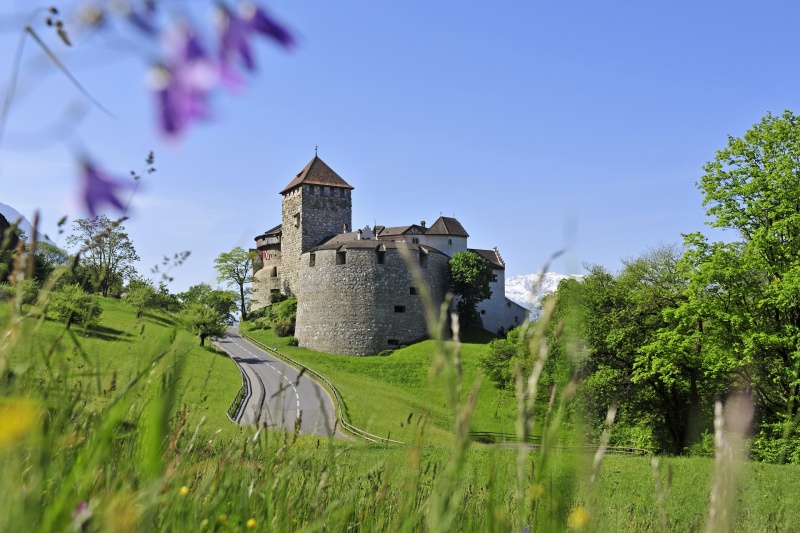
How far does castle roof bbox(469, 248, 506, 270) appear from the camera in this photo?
203ft

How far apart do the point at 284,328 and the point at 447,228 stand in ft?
58.8

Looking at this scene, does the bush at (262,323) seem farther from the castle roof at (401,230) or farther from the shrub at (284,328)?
the castle roof at (401,230)

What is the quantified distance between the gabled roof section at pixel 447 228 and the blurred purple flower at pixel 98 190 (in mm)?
59430

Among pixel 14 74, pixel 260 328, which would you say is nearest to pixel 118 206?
pixel 14 74

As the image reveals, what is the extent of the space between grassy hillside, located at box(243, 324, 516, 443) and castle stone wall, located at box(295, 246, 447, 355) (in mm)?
1630

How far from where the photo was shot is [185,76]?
3.15 feet

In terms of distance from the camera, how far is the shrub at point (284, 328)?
53281mm

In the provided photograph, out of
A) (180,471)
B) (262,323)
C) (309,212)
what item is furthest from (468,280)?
(180,471)

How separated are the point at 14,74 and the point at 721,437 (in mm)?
1391

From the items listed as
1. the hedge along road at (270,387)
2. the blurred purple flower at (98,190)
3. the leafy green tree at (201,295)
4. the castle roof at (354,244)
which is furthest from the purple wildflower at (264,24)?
the castle roof at (354,244)

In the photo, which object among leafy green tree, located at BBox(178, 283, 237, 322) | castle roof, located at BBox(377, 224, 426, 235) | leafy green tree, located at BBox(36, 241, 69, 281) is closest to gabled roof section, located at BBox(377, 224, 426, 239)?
castle roof, located at BBox(377, 224, 426, 235)

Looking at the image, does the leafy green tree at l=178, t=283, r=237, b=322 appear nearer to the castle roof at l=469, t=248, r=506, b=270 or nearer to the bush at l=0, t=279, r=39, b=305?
the bush at l=0, t=279, r=39, b=305

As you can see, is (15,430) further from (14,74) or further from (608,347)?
(608,347)

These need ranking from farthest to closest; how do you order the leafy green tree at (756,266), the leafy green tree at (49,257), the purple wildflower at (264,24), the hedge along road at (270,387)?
1. the hedge along road at (270,387)
2. the leafy green tree at (756,266)
3. the leafy green tree at (49,257)
4. the purple wildflower at (264,24)
